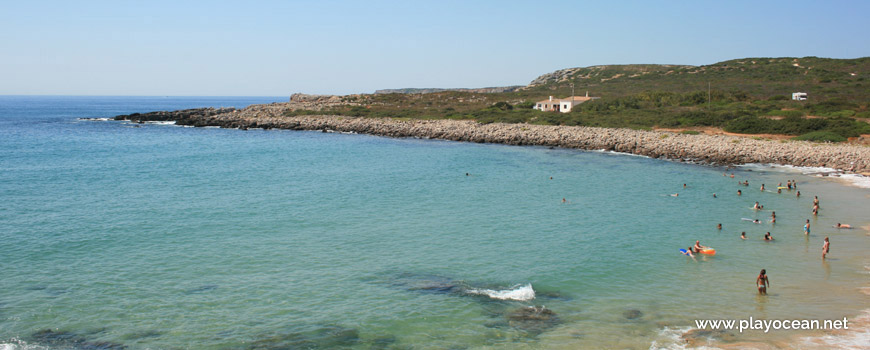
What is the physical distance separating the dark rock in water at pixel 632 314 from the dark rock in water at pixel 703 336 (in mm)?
1574

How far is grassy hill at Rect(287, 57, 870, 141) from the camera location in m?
62.2

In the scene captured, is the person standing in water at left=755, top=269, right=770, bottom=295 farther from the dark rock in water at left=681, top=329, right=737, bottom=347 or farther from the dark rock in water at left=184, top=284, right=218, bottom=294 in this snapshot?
the dark rock in water at left=184, top=284, right=218, bottom=294

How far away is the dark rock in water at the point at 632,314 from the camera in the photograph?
659 inches

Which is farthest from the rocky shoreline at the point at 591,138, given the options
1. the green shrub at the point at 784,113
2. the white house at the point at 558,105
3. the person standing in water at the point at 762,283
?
the person standing in water at the point at 762,283

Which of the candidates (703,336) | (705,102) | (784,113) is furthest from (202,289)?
(705,102)

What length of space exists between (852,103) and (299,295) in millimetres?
78831

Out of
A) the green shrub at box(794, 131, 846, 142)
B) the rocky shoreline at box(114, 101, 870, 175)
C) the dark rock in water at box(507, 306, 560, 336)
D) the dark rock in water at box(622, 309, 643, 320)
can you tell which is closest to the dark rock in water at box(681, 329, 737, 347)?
the dark rock in water at box(622, 309, 643, 320)

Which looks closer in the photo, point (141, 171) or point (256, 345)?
point (256, 345)

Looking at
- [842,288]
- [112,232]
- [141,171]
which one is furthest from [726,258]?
[141,171]

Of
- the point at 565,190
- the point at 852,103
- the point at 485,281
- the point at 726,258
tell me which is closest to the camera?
the point at 485,281

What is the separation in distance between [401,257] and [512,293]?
5.61 m

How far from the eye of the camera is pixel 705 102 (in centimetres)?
8700

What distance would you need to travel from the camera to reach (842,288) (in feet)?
61.0

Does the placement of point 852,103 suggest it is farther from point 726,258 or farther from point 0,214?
point 0,214
